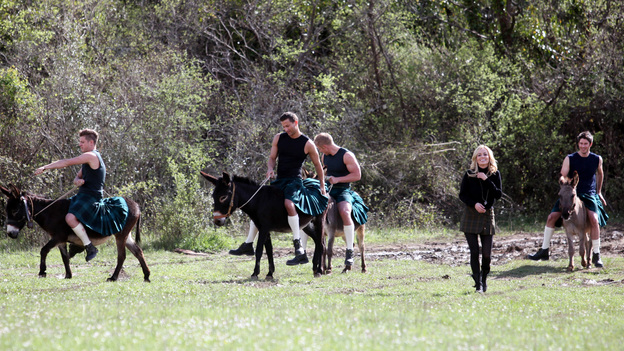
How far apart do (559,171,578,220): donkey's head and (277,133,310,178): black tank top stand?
15.2ft

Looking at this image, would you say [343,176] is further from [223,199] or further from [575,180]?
[575,180]

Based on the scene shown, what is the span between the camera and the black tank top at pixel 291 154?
1145 cm

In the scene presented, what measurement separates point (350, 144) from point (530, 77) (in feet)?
21.1

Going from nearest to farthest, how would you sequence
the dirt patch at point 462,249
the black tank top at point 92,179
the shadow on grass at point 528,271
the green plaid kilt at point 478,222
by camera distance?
the green plaid kilt at point 478,222
the black tank top at point 92,179
the shadow on grass at point 528,271
the dirt patch at point 462,249

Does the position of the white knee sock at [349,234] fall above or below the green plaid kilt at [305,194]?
below

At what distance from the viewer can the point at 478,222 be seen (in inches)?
392

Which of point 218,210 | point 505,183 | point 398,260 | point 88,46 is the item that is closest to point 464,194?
point 218,210

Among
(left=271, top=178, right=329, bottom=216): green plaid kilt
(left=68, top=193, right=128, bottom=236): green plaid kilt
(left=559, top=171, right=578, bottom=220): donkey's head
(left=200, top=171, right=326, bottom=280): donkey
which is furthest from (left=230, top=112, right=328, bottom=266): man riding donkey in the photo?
(left=559, top=171, right=578, bottom=220): donkey's head

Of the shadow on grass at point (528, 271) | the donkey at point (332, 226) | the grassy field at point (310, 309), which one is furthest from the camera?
the shadow on grass at point (528, 271)

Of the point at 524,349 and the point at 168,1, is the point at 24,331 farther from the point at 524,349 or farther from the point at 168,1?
the point at 168,1

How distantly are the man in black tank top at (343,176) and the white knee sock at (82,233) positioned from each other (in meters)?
3.89

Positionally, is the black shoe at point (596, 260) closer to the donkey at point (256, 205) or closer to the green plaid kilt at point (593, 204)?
the green plaid kilt at point (593, 204)

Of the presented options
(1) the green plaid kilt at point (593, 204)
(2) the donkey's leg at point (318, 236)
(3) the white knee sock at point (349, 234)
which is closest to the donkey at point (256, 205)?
(2) the donkey's leg at point (318, 236)

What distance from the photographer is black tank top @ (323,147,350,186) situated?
1235cm
